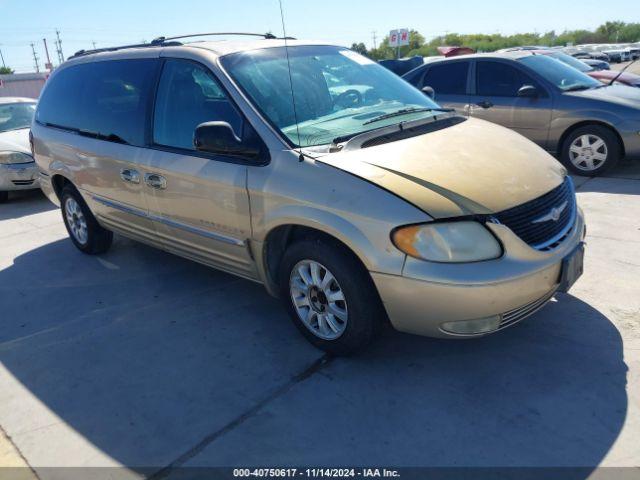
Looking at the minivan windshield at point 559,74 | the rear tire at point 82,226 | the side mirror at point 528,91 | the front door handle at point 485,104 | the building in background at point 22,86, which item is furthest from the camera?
the building in background at point 22,86

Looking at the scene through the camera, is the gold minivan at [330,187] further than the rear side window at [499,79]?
No

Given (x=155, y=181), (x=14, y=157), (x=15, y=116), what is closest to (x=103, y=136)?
(x=155, y=181)

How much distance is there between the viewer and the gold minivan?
2.62 meters

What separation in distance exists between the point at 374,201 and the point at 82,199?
11.2 feet

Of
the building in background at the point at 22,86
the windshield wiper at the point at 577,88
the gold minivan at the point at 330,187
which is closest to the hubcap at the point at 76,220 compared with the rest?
the gold minivan at the point at 330,187

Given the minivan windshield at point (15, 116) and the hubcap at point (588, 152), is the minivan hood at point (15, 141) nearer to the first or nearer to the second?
the minivan windshield at point (15, 116)

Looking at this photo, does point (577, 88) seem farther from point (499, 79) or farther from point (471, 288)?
point (471, 288)

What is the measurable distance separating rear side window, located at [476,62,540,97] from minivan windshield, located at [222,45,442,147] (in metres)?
3.74

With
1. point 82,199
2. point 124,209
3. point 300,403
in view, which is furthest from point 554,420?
point 82,199

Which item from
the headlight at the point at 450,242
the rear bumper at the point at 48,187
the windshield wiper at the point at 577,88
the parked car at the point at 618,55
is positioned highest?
the windshield wiper at the point at 577,88

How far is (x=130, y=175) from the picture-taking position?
159 inches

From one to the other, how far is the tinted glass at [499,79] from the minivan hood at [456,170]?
427 cm

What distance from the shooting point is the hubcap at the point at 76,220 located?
5.16 metres

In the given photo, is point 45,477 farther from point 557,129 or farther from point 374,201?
point 557,129
